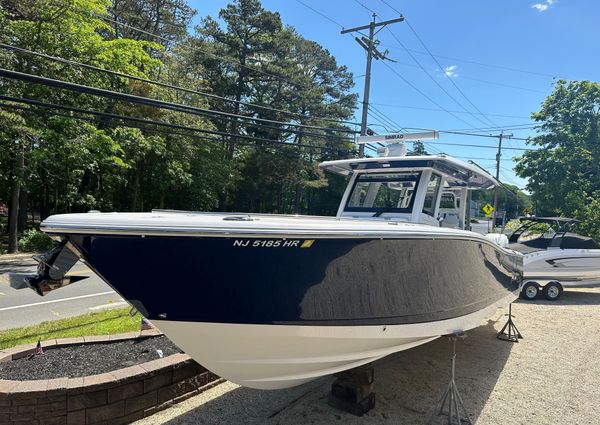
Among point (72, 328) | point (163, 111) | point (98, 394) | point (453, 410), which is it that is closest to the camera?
point (98, 394)

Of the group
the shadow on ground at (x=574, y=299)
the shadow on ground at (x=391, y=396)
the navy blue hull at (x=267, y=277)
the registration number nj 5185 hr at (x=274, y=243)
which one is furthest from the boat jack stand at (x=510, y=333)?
the registration number nj 5185 hr at (x=274, y=243)

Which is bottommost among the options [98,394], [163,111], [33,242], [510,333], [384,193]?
[33,242]

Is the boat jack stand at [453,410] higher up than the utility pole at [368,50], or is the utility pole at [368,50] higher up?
the utility pole at [368,50]

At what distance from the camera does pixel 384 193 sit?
572 centimetres

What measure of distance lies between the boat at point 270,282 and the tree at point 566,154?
20.0 meters

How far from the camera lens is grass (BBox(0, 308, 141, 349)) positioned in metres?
5.32

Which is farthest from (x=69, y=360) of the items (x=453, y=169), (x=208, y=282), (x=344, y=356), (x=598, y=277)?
(x=598, y=277)

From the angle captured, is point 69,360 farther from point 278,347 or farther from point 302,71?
point 302,71

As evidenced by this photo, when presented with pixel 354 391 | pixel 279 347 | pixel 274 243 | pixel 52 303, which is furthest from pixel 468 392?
pixel 52 303

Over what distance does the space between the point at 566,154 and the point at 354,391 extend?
23495 millimetres

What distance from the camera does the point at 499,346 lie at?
20.5 ft

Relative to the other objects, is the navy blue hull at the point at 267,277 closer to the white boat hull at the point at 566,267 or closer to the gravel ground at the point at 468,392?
the gravel ground at the point at 468,392

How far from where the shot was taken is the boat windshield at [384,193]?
546cm

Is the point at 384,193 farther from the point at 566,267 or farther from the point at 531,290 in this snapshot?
the point at 566,267
